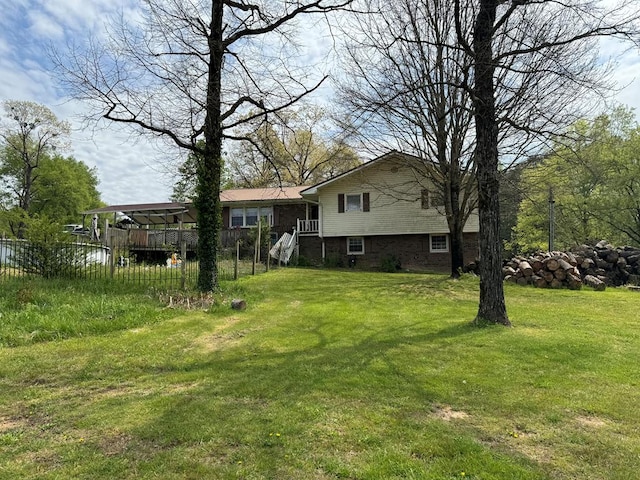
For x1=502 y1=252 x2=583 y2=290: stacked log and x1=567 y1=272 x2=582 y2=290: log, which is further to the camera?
x1=502 y1=252 x2=583 y2=290: stacked log

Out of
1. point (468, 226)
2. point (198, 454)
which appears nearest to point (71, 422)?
point (198, 454)

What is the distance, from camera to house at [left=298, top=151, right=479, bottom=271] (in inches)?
898

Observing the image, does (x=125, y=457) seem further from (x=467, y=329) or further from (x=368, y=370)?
(x=467, y=329)

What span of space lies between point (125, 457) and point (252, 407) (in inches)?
49.0

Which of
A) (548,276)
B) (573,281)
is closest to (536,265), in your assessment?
(548,276)

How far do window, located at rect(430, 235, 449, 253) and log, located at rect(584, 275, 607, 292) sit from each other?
8245mm

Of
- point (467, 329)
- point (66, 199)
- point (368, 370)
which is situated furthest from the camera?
point (66, 199)

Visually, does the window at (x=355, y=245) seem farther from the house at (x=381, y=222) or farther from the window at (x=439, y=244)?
the window at (x=439, y=244)

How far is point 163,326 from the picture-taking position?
7621 millimetres

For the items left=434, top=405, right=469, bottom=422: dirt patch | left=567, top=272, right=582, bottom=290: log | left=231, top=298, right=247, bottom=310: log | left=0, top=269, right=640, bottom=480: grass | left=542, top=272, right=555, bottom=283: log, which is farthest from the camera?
left=542, top=272, right=555, bottom=283: log

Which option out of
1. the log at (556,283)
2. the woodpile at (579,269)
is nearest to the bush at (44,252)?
the woodpile at (579,269)

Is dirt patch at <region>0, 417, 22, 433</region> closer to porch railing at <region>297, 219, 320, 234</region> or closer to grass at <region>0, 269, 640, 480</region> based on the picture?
grass at <region>0, 269, 640, 480</region>

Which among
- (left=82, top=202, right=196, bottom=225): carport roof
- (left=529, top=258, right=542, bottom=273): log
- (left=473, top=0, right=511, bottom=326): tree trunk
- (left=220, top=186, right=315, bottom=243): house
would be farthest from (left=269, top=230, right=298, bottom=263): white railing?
(left=473, top=0, right=511, bottom=326): tree trunk

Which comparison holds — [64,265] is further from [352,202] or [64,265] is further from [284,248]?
[352,202]
